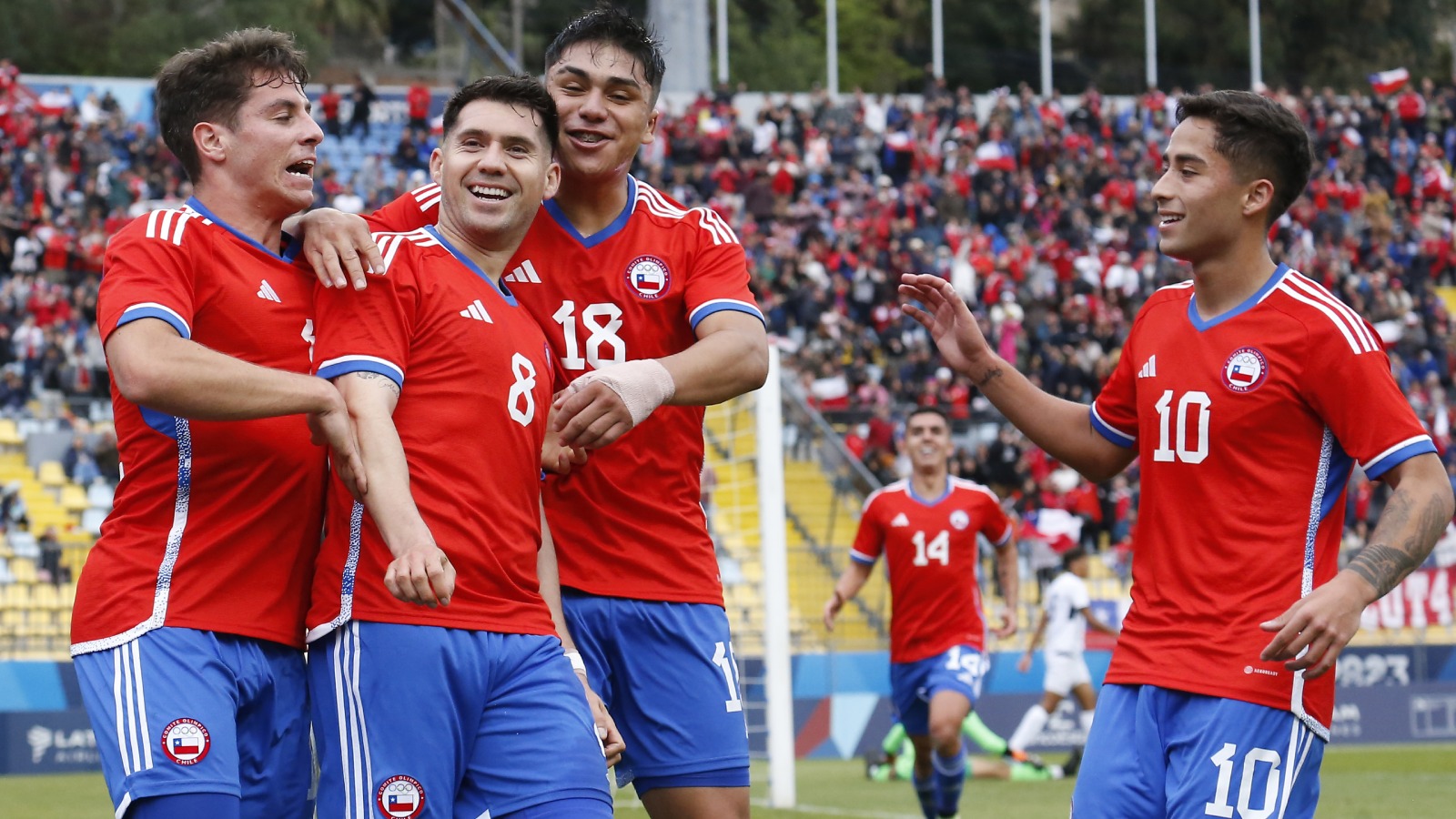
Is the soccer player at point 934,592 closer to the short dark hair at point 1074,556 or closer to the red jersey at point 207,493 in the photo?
the short dark hair at point 1074,556

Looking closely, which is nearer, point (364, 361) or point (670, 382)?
point (364, 361)

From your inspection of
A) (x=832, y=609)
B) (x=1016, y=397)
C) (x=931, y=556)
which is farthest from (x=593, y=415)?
(x=832, y=609)

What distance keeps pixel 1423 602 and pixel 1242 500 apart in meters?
17.1

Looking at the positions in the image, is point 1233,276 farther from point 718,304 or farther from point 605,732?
point 605,732

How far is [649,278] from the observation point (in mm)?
5121

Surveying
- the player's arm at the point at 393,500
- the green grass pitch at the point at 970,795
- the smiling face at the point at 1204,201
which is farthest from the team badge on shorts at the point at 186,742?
the green grass pitch at the point at 970,795

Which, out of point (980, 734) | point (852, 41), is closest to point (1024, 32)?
point (852, 41)

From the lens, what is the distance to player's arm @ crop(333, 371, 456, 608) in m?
3.93

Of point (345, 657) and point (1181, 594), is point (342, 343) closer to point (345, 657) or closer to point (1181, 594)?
point (345, 657)

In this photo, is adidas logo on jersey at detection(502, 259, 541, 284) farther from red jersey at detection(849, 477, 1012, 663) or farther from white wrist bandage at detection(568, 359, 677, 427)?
red jersey at detection(849, 477, 1012, 663)

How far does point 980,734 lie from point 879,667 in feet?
8.98

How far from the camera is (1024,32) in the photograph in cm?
5206

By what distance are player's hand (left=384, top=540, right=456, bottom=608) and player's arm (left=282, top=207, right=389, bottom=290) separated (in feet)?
2.41

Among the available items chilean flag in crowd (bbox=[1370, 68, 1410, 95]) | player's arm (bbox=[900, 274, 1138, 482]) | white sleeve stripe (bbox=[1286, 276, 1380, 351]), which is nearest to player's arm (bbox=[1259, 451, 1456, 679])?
white sleeve stripe (bbox=[1286, 276, 1380, 351])
